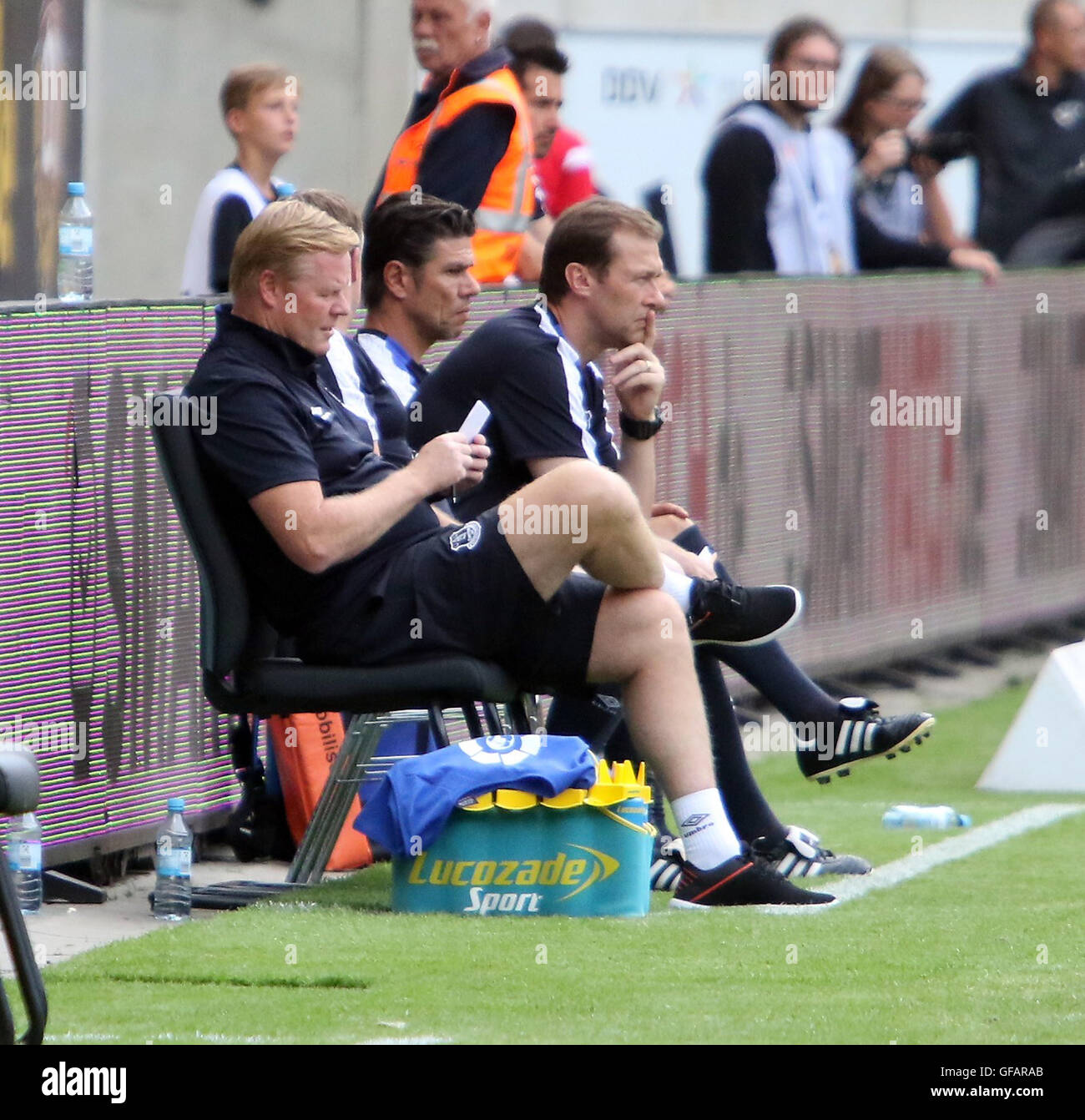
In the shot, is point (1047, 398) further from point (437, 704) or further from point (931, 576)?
point (437, 704)

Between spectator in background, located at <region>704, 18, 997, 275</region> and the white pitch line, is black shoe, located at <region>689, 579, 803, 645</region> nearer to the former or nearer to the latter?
the white pitch line

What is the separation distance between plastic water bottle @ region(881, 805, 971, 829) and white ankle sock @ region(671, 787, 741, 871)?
1.79 meters

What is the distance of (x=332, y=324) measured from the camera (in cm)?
594

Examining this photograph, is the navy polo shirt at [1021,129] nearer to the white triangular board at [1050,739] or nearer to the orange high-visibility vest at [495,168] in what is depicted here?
the white triangular board at [1050,739]

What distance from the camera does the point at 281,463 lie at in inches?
226

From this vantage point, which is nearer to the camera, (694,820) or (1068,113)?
(694,820)

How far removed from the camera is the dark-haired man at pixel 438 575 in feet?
19.2

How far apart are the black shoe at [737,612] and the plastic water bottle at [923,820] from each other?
53.3 inches

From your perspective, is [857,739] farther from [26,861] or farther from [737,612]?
[26,861]

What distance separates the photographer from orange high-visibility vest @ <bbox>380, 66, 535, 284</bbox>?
7855mm

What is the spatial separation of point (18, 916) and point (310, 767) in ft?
9.40

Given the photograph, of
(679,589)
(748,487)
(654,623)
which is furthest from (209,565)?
(748,487)

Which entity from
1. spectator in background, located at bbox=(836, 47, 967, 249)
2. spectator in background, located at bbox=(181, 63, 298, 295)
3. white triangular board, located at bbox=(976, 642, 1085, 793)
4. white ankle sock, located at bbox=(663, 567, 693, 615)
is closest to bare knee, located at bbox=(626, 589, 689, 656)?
white ankle sock, located at bbox=(663, 567, 693, 615)

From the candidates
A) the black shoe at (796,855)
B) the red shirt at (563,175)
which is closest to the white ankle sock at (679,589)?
the black shoe at (796,855)
